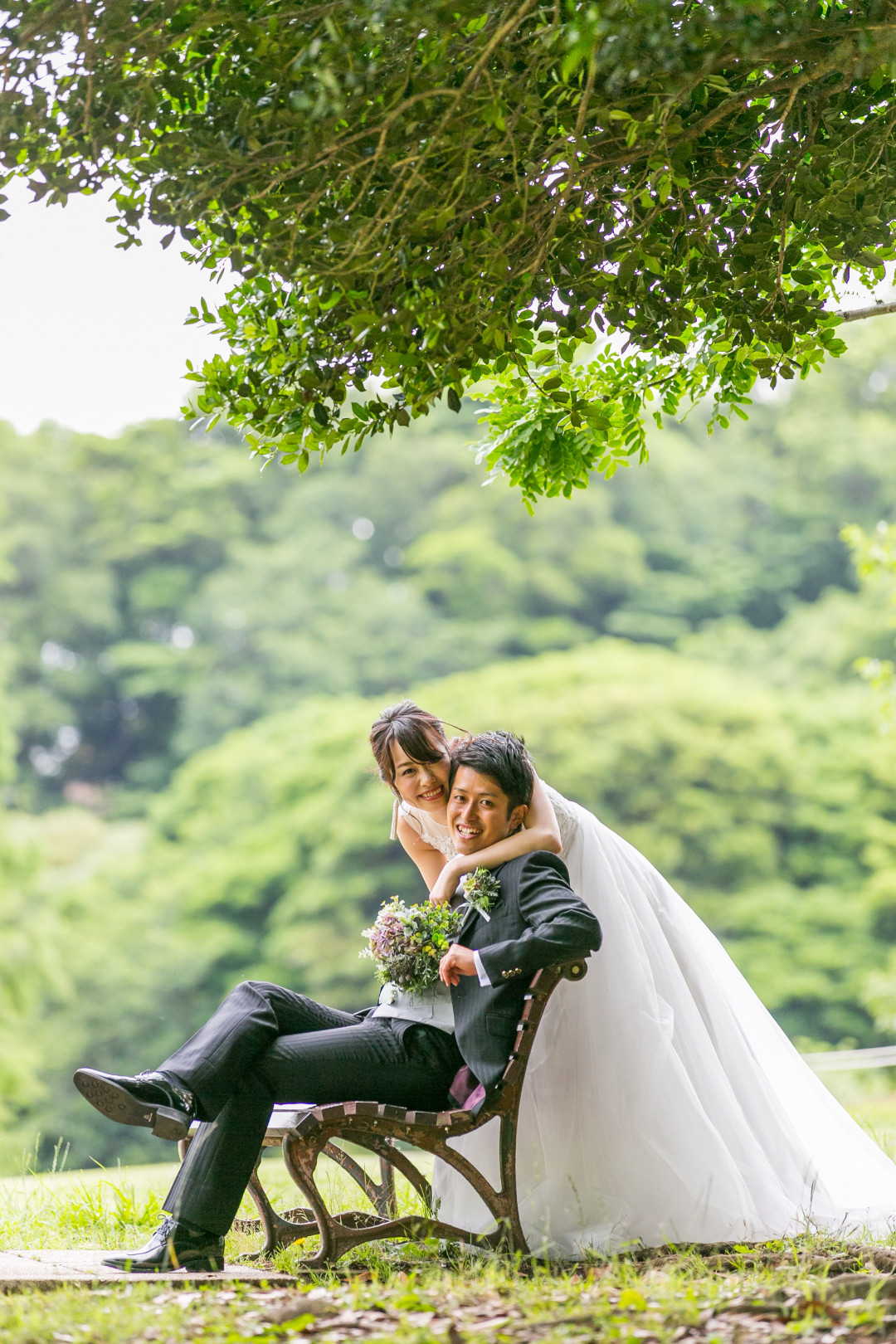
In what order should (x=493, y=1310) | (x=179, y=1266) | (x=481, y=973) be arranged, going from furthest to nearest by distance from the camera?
(x=481, y=973) < (x=179, y=1266) < (x=493, y=1310)

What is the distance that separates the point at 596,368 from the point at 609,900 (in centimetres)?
198

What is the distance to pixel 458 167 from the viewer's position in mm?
3424

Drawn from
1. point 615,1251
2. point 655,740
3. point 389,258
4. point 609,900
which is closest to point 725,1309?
point 615,1251

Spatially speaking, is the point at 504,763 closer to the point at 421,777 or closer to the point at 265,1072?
the point at 421,777

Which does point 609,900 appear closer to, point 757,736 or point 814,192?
point 814,192

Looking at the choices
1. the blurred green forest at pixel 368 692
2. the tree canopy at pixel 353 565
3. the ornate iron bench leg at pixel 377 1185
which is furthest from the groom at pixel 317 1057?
the tree canopy at pixel 353 565

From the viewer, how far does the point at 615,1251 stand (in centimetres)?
360

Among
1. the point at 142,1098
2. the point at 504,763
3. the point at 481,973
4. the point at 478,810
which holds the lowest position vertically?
the point at 142,1098

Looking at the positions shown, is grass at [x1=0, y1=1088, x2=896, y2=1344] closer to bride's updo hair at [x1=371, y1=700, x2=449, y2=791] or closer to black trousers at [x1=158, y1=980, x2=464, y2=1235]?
black trousers at [x1=158, y1=980, x2=464, y2=1235]

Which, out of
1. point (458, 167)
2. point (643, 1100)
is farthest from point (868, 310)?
point (643, 1100)

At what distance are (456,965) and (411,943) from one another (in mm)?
221

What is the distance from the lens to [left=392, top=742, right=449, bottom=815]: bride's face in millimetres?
4316

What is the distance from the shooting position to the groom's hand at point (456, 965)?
11.9ft

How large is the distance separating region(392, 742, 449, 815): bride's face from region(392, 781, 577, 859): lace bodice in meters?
0.13
